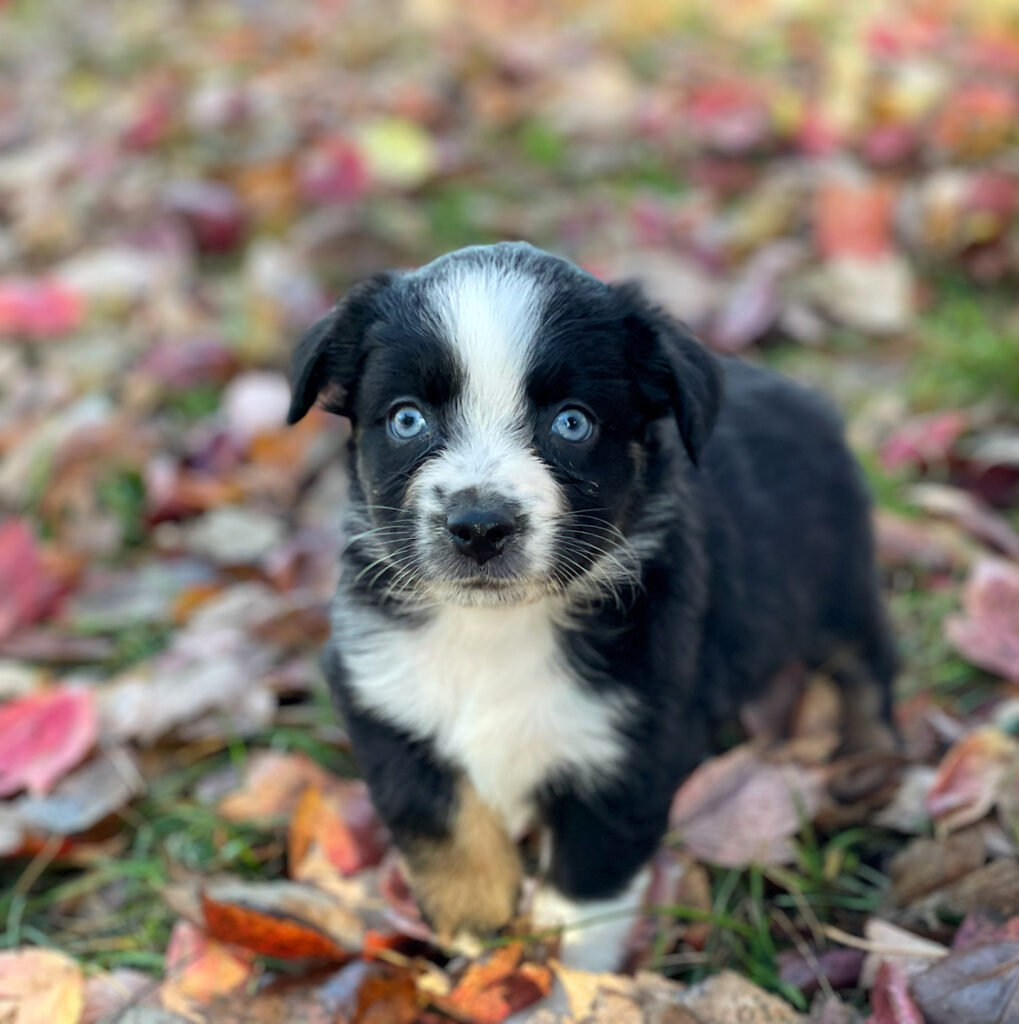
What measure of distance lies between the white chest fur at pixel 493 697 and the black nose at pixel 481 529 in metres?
0.27

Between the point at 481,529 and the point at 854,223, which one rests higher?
the point at 481,529

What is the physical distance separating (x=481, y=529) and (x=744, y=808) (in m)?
1.36

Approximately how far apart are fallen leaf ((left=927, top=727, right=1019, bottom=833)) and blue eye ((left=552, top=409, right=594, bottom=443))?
4.80 feet

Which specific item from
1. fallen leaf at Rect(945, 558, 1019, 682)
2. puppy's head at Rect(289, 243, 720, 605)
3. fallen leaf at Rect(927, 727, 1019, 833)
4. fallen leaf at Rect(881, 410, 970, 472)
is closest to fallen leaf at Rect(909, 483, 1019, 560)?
fallen leaf at Rect(881, 410, 970, 472)

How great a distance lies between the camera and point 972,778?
3.34 m

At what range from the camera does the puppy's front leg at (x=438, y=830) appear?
295cm

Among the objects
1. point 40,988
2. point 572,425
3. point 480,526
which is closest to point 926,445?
point 572,425

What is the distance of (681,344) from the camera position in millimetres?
2818

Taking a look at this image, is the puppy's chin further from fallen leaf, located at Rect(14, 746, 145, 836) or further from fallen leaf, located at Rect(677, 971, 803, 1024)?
fallen leaf, located at Rect(14, 746, 145, 836)

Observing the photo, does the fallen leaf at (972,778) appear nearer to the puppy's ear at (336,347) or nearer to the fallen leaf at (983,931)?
the fallen leaf at (983,931)

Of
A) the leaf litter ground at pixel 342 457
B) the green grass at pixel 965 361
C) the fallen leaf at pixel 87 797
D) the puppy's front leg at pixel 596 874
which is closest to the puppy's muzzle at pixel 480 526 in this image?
the puppy's front leg at pixel 596 874

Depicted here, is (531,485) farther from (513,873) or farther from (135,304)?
(135,304)

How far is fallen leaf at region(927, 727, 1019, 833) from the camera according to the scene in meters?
3.25

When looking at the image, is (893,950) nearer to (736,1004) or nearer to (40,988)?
(736,1004)
